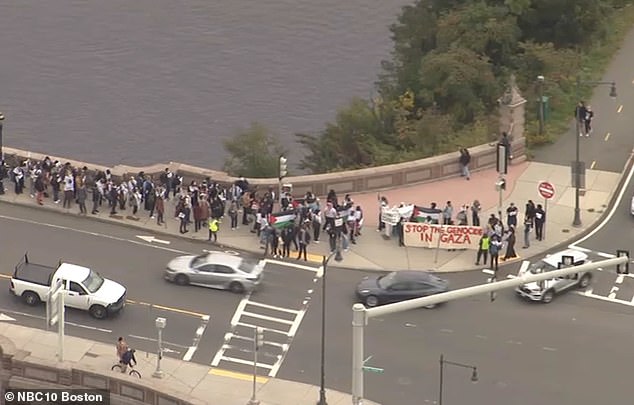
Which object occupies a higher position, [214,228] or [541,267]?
[214,228]

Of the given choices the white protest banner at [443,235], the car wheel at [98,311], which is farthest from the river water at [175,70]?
the car wheel at [98,311]

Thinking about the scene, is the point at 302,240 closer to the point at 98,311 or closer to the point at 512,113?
the point at 98,311

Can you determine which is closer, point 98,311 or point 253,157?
point 98,311

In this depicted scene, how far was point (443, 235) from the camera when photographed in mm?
50875

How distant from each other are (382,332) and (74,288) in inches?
375

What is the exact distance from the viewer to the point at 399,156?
207 ft

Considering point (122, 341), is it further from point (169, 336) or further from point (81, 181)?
point (81, 181)

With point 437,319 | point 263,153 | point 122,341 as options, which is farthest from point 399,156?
point 122,341

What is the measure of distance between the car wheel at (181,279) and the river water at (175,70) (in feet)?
99.0

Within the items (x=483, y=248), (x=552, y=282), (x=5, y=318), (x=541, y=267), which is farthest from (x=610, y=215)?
(x=5, y=318)

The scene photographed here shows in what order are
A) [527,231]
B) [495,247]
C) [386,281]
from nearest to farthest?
[386,281], [495,247], [527,231]

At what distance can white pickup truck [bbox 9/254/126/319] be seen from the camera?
1790 inches

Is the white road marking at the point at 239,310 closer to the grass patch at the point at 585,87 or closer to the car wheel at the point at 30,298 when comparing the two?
the car wheel at the point at 30,298

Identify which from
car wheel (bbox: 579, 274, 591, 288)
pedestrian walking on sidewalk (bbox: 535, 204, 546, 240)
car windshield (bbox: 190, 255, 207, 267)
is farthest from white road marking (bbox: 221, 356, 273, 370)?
pedestrian walking on sidewalk (bbox: 535, 204, 546, 240)
